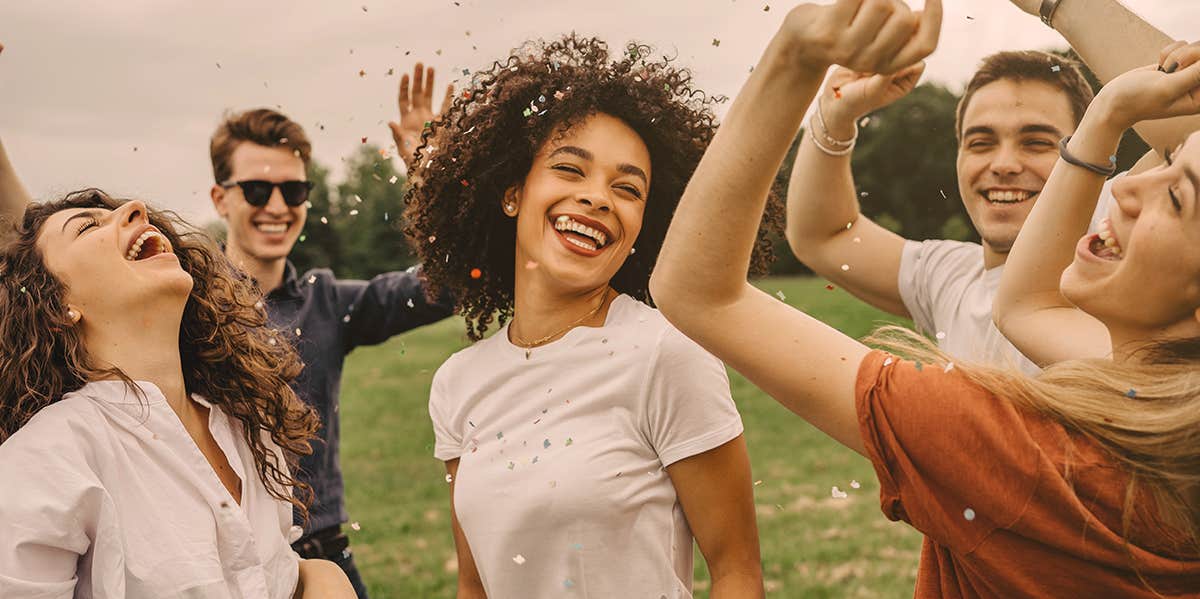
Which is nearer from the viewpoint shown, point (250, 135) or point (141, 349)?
point (141, 349)

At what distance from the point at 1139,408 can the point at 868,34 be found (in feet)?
2.85

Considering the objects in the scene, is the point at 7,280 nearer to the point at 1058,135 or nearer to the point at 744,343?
the point at 744,343

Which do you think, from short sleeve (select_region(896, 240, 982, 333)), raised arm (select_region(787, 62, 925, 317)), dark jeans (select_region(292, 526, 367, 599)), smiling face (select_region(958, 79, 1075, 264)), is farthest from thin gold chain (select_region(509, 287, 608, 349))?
dark jeans (select_region(292, 526, 367, 599))

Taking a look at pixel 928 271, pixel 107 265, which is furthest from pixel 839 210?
pixel 107 265

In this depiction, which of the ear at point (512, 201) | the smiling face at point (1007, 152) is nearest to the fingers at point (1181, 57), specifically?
the smiling face at point (1007, 152)

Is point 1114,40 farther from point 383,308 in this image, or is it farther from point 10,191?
point 10,191

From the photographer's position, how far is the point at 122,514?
95.4 inches

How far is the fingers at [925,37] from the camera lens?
156 centimetres

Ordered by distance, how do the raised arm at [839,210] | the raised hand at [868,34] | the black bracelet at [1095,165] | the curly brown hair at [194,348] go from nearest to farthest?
the raised hand at [868,34] < the black bracelet at [1095,165] < the curly brown hair at [194,348] < the raised arm at [839,210]

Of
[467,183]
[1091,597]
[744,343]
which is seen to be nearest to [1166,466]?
[1091,597]

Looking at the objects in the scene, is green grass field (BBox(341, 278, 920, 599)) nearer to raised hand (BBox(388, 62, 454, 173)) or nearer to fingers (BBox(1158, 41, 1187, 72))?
raised hand (BBox(388, 62, 454, 173))

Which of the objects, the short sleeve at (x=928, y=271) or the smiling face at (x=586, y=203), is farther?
the short sleeve at (x=928, y=271)

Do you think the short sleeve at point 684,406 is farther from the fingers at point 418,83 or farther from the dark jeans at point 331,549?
the fingers at point 418,83

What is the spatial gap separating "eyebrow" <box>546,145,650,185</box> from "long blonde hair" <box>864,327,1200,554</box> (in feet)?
4.79
